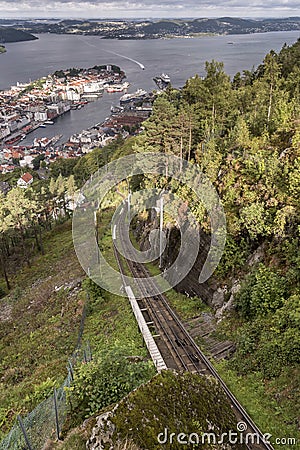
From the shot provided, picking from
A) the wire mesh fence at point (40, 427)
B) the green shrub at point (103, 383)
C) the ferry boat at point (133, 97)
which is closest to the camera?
the green shrub at point (103, 383)


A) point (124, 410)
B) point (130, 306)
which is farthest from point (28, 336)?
point (124, 410)

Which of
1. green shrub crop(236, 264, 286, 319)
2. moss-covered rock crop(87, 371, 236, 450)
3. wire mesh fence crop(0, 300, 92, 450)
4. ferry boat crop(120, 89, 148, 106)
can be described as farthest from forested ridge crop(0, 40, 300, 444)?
ferry boat crop(120, 89, 148, 106)

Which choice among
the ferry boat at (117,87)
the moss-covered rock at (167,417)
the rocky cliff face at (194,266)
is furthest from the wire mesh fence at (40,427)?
the ferry boat at (117,87)

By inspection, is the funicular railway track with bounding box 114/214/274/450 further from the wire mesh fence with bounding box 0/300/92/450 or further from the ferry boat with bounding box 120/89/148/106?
the ferry boat with bounding box 120/89/148/106

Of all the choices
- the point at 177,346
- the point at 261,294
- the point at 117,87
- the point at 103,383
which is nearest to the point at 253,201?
the point at 261,294

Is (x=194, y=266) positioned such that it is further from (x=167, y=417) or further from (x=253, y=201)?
(x=167, y=417)

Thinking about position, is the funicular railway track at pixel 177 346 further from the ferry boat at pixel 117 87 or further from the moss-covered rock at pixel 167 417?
the ferry boat at pixel 117 87
